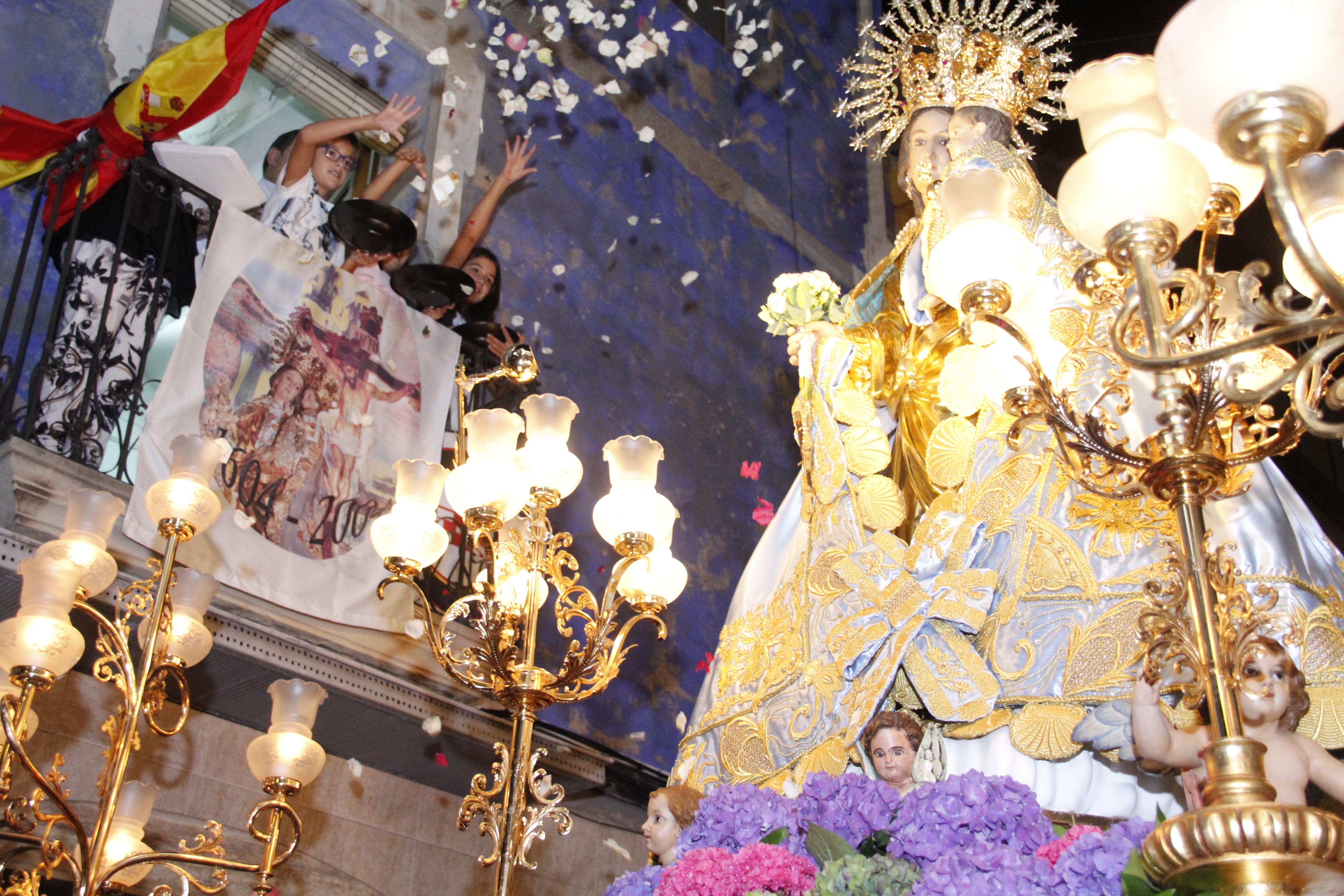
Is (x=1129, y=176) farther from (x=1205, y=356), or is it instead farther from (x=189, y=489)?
(x=189, y=489)

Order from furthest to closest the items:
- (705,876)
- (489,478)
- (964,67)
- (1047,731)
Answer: (964,67)
(489,478)
(1047,731)
(705,876)

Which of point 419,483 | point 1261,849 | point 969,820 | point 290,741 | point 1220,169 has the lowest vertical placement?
point 1261,849

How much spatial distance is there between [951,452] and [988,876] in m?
1.90

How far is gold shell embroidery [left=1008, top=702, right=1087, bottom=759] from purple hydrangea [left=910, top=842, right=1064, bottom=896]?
34.3 inches

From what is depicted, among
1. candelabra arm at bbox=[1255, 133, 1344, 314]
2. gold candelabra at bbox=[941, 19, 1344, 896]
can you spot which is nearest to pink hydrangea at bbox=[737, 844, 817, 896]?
gold candelabra at bbox=[941, 19, 1344, 896]

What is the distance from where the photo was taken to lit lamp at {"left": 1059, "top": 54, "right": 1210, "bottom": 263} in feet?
8.04

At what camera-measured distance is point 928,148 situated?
178 inches

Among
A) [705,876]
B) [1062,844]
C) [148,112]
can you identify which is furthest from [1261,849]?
[148,112]

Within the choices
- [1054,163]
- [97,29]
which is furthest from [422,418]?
[1054,163]

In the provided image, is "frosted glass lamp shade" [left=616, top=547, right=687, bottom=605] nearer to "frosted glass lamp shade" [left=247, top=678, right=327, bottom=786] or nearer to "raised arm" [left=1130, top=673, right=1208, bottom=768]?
"frosted glass lamp shade" [left=247, top=678, right=327, bottom=786]

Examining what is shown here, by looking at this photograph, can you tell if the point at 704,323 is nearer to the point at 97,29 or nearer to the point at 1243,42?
the point at 97,29

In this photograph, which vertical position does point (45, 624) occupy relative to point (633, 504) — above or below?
below

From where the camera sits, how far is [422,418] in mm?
6172

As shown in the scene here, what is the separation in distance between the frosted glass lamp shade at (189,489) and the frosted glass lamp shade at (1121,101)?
2.48 m
